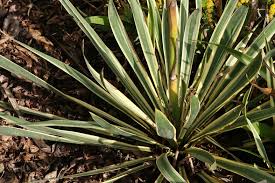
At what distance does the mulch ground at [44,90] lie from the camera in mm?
1935

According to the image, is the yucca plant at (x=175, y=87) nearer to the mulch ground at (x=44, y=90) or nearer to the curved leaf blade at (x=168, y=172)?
the curved leaf blade at (x=168, y=172)

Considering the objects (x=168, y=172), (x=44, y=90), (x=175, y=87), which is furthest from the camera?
(x=44, y=90)

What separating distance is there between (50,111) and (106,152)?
307 millimetres

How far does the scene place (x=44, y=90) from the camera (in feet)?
6.92

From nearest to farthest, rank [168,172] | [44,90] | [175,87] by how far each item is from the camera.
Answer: [168,172] < [175,87] < [44,90]

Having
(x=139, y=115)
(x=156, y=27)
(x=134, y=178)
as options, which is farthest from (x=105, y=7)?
(x=134, y=178)

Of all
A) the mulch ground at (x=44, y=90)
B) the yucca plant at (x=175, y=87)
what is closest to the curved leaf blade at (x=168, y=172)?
the yucca plant at (x=175, y=87)

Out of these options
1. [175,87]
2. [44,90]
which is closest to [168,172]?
[175,87]

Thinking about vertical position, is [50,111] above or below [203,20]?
below

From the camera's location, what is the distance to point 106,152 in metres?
1.94

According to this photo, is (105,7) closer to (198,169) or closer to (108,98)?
A: (108,98)

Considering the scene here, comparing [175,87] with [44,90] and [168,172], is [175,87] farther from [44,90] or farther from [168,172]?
[44,90]

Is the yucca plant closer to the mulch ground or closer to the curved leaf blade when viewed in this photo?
the curved leaf blade

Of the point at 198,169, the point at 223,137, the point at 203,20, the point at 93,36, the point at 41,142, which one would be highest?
the point at 203,20
